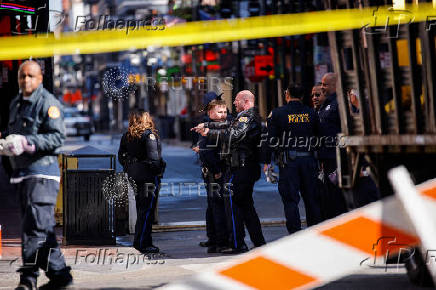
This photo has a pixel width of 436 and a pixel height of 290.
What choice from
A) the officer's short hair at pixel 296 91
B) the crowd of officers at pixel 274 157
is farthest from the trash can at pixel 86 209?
the officer's short hair at pixel 296 91

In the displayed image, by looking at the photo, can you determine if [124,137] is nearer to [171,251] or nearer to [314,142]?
[171,251]

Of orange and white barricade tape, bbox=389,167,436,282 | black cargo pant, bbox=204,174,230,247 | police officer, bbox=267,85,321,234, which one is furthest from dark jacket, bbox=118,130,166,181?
orange and white barricade tape, bbox=389,167,436,282

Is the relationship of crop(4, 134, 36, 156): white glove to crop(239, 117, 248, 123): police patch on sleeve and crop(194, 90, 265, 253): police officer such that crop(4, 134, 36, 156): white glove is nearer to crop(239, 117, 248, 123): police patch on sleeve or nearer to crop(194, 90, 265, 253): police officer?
crop(194, 90, 265, 253): police officer

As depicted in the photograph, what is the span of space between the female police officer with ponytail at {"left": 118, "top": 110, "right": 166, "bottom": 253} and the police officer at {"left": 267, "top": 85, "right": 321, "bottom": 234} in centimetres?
149

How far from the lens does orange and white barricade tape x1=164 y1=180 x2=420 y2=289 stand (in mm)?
4246

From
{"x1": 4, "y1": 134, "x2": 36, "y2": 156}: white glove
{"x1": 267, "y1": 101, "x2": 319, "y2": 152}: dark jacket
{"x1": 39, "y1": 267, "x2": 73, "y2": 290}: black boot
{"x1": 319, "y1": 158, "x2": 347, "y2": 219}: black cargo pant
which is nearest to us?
{"x1": 4, "y1": 134, "x2": 36, "y2": 156}: white glove

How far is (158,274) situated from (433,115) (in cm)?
417

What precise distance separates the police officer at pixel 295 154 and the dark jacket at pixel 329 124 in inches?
4.9

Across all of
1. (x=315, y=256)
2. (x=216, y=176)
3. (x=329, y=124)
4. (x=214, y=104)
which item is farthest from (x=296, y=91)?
(x=315, y=256)

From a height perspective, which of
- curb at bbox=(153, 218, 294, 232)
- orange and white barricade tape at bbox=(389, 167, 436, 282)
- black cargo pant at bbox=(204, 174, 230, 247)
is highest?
orange and white barricade tape at bbox=(389, 167, 436, 282)

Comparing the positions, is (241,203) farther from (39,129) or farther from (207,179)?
(39,129)

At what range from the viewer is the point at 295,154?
12328mm

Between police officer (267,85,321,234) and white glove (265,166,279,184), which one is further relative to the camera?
white glove (265,166,279,184)

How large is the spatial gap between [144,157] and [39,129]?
3.81 meters
